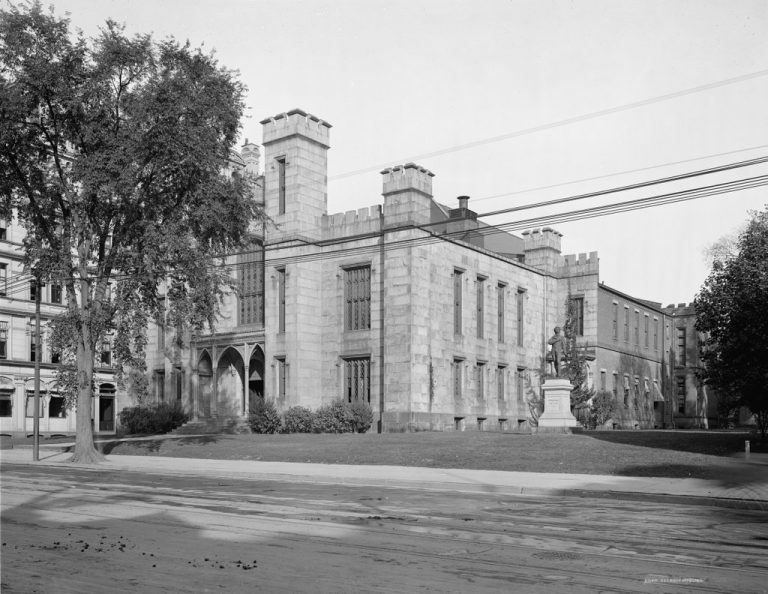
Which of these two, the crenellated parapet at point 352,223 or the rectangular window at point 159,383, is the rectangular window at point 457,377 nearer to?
the crenellated parapet at point 352,223

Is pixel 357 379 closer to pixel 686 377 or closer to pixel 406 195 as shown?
pixel 406 195

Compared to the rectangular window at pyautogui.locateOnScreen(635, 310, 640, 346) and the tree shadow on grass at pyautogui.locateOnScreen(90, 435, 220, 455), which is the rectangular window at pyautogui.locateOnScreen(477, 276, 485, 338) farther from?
the rectangular window at pyautogui.locateOnScreen(635, 310, 640, 346)

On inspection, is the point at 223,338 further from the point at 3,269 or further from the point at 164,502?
the point at 164,502

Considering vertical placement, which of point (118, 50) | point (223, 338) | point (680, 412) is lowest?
point (680, 412)

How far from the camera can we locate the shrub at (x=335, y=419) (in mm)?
41938

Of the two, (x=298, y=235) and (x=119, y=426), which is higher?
→ (x=298, y=235)

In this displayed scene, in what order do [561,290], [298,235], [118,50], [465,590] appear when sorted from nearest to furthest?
[465,590]
[118,50]
[298,235]
[561,290]

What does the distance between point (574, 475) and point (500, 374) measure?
30.6m

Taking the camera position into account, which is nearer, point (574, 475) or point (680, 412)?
point (574, 475)

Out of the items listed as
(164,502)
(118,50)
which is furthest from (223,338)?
(164,502)

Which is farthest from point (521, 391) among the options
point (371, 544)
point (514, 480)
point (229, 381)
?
point (371, 544)

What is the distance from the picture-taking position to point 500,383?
50.8m

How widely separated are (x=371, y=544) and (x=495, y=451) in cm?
1683

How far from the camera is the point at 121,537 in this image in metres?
10.7
